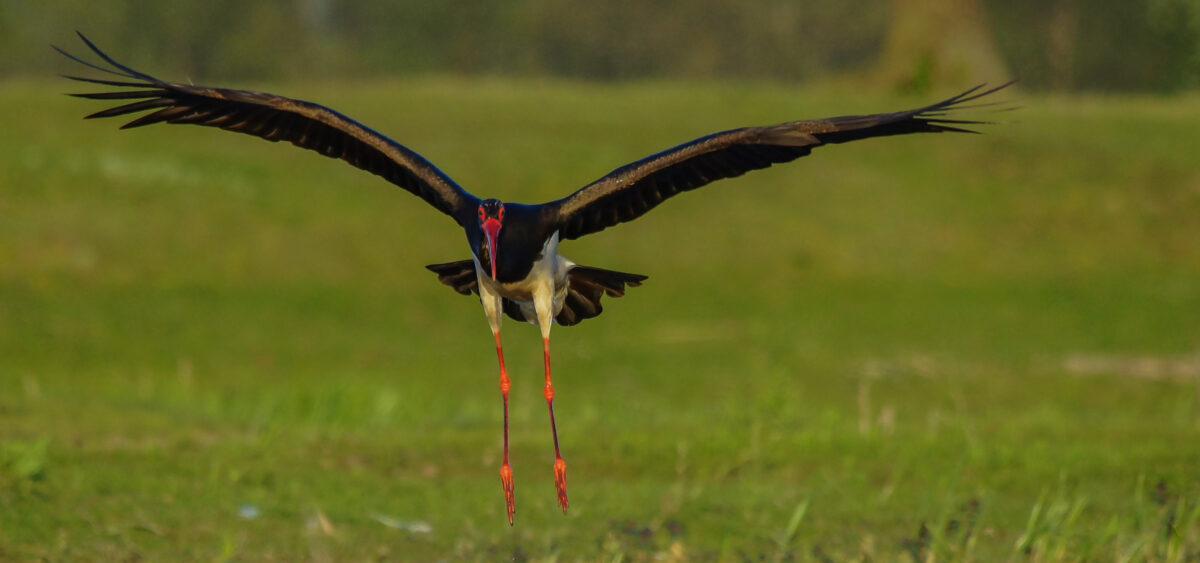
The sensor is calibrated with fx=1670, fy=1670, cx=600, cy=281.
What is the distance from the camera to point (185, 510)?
28.5 feet

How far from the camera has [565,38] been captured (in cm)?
7575

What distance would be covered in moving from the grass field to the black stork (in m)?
1.25

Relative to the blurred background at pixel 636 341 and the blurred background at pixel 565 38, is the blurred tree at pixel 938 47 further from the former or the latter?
the blurred background at pixel 565 38

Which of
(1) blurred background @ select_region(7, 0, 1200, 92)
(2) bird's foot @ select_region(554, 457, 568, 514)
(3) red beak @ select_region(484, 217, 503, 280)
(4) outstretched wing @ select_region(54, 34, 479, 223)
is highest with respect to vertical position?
(1) blurred background @ select_region(7, 0, 1200, 92)

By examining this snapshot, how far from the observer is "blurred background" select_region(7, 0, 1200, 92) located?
64.4m

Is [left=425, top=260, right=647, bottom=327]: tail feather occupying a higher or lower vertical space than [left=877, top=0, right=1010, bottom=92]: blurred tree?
lower

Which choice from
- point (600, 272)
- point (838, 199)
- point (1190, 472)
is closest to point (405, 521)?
point (600, 272)

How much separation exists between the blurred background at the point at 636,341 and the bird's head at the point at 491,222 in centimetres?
139

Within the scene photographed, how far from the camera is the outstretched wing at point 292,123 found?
7.17 metres

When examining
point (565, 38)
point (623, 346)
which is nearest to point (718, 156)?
point (623, 346)

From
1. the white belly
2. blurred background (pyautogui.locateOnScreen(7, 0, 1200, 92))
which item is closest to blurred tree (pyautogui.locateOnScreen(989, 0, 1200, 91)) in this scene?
blurred background (pyautogui.locateOnScreen(7, 0, 1200, 92))

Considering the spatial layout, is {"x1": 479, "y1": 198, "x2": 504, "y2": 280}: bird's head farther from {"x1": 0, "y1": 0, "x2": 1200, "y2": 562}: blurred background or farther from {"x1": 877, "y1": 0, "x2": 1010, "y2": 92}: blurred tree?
{"x1": 877, "y1": 0, "x2": 1010, "y2": 92}: blurred tree

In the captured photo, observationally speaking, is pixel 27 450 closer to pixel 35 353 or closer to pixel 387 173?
pixel 387 173

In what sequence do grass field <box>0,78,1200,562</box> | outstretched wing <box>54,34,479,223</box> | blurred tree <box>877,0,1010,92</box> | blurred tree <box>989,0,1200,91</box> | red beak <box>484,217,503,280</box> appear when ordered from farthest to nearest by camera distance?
blurred tree <box>989,0,1200,91</box>
blurred tree <box>877,0,1010,92</box>
grass field <box>0,78,1200,562</box>
outstretched wing <box>54,34,479,223</box>
red beak <box>484,217,503,280</box>
